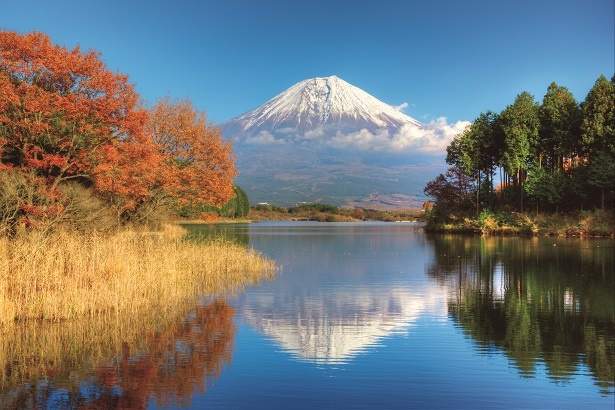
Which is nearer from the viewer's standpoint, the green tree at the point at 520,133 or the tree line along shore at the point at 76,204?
the tree line along shore at the point at 76,204

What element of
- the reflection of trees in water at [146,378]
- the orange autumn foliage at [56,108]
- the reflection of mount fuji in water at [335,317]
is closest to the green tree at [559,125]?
the reflection of mount fuji in water at [335,317]

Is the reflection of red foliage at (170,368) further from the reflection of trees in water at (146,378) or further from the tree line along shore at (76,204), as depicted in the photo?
the tree line along shore at (76,204)

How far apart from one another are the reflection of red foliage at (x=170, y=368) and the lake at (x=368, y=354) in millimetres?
22

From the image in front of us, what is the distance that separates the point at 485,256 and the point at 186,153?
61.0 ft

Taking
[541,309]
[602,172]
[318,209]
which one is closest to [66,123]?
[541,309]

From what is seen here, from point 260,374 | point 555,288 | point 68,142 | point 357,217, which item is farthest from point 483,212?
point 357,217

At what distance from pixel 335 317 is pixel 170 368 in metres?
5.74

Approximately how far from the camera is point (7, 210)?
19.2 metres

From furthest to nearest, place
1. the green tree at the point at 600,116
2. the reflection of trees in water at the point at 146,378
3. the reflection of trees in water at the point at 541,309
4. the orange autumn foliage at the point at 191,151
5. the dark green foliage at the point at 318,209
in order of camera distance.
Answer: the dark green foliage at the point at 318,209
the green tree at the point at 600,116
the orange autumn foliage at the point at 191,151
the reflection of trees in water at the point at 541,309
the reflection of trees in water at the point at 146,378

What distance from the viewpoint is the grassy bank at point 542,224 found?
4828 cm

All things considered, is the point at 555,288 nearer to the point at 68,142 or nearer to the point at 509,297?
the point at 509,297

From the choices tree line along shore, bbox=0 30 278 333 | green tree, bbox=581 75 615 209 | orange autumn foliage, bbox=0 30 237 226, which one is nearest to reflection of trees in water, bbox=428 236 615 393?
tree line along shore, bbox=0 30 278 333

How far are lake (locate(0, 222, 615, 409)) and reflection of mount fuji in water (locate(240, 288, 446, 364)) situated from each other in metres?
0.05

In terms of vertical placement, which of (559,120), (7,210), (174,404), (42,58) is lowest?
(174,404)
